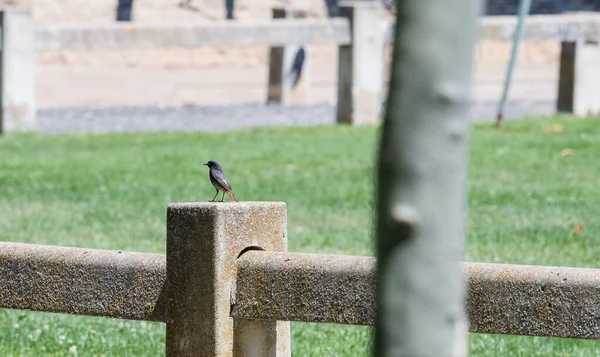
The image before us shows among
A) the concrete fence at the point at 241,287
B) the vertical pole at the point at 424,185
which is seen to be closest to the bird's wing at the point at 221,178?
the concrete fence at the point at 241,287

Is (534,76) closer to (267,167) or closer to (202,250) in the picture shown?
(267,167)

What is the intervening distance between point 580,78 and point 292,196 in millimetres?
6213

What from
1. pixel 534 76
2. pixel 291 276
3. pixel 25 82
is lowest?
pixel 534 76

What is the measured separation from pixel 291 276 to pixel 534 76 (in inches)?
769

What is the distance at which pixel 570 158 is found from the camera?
11055 millimetres

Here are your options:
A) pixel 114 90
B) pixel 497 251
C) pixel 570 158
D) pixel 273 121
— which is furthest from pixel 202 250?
pixel 114 90

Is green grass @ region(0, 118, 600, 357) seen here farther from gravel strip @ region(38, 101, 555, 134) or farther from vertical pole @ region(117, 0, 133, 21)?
vertical pole @ region(117, 0, 133, 21)

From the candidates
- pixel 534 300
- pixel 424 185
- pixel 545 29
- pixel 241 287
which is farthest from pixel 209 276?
pixel 545 29

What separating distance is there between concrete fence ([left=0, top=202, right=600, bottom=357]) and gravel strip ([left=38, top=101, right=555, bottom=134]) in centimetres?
1024

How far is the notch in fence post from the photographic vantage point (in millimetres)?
3631

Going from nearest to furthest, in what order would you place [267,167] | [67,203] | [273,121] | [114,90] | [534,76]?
[67,203] → [267,167] → [273,121] → [114,90] → [534,76]

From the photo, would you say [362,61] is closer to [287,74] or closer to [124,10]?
[287,74]

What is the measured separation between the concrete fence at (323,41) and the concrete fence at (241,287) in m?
9.10

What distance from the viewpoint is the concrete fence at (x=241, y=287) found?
11.2ft
